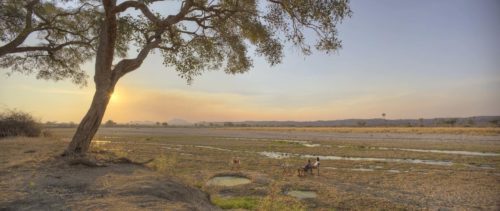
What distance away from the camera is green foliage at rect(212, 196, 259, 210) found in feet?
44.9

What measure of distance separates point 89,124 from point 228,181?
6972 mm

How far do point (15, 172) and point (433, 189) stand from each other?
16401mm

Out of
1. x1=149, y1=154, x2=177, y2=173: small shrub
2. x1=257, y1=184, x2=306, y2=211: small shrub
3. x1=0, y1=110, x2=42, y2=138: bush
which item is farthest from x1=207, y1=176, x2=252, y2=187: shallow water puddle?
x1=0, y1=110, x2=42, y2=138: bush

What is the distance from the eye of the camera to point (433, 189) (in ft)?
59.5

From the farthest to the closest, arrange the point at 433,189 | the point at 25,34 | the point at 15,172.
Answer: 1. the point at 25,34
2. the point at 433,189
3. the point at 15,172

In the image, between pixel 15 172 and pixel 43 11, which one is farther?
pixel 43 11

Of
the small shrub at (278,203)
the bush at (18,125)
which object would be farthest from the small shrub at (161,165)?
the bush at (18,125)

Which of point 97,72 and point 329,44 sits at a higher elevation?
point 329,44

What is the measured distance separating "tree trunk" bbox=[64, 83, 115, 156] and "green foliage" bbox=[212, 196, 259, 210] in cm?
511

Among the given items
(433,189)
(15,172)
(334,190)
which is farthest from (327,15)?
(15,172)

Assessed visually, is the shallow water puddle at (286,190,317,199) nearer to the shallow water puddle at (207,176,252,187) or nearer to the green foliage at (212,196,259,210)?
the green foliage at (212,196,259,210)

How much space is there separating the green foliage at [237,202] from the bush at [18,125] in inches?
910

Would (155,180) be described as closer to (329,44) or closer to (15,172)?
(15,172)

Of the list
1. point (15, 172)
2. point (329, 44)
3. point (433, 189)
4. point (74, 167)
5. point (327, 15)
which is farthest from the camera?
point (433, 189)
